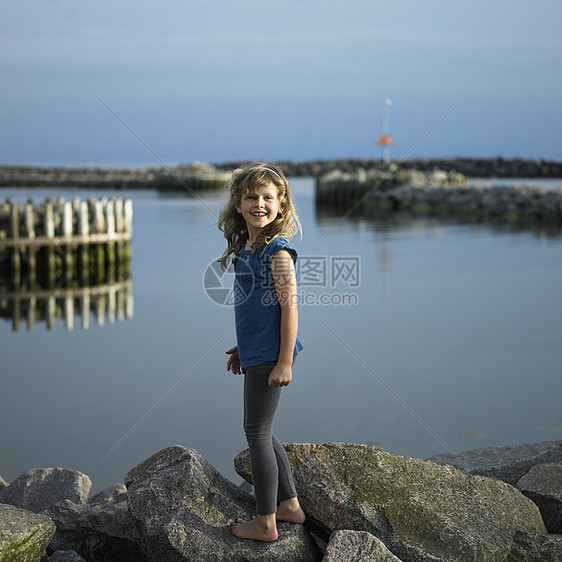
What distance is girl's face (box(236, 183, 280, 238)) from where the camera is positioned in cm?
319

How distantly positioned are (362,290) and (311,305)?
2.45 meters

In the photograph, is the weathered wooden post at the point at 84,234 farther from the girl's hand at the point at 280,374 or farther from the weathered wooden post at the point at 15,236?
the girl's hand at the point at 280,374

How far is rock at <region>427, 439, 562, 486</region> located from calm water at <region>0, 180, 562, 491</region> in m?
1.52

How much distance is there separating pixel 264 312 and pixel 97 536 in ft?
5.69

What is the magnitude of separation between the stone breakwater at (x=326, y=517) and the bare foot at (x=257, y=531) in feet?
0.09

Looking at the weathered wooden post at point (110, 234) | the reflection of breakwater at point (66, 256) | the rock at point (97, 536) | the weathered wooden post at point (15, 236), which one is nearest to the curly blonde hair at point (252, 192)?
the rock at point (97, 536)

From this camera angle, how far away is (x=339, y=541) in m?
3.12

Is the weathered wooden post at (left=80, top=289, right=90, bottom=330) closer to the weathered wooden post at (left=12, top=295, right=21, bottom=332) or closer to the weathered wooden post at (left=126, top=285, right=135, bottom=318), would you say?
the weathered wooden post at (left=126, top=285, right=135, bottom=318)

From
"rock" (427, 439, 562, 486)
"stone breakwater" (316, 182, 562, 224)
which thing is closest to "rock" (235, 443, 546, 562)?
"rock" (427, 439, 562, 486)

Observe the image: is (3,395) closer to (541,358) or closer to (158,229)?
(541,358)

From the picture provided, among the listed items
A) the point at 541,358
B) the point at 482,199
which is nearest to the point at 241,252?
the point at 541,358

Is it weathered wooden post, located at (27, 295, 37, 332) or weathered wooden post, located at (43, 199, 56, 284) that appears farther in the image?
weathered wooden post, located at (43, 199, 56, 284)

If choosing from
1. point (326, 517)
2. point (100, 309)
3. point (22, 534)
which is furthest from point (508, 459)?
point (100, 309)

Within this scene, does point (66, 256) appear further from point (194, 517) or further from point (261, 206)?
point (261, 206)
